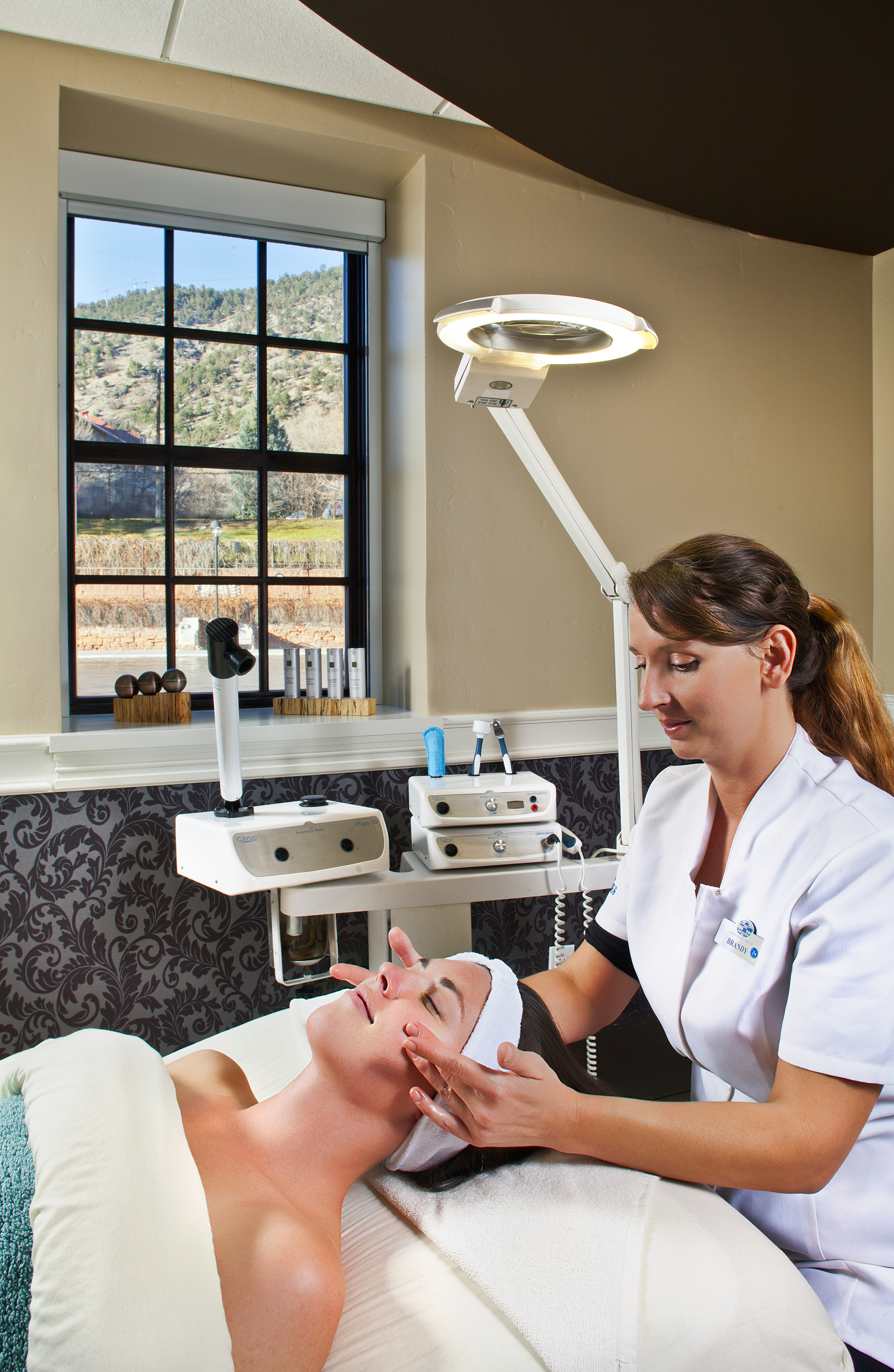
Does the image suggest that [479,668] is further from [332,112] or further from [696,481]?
[332,112]

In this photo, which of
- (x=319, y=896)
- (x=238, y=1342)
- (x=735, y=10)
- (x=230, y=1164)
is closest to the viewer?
(x=238, y=1342)

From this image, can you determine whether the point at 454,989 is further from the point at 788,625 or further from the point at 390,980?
the point at 788,625

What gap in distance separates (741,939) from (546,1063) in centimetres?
29

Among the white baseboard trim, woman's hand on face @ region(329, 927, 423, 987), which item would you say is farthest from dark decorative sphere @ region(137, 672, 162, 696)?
woman's hand on face @ region(329, 927, 423, 987)

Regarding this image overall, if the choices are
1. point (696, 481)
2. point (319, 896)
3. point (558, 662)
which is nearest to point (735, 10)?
point (696, 481)

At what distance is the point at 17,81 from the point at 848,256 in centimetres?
234

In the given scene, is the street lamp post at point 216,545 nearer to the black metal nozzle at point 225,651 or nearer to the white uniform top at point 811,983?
the black metal nozzle at point 225,651

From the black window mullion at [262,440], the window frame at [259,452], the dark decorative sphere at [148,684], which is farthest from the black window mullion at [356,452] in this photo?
the dark decorative sphere at [148,684]

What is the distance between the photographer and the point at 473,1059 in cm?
118

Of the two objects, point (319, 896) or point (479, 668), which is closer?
point (319, 896)

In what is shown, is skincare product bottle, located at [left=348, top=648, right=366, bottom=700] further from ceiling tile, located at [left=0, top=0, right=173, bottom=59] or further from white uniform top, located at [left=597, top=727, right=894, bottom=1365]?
ceiling tile, located at [left=0, top=0, right=173, bottom=59]

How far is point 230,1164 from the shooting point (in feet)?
3.82

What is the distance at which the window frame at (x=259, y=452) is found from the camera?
2.34 metres

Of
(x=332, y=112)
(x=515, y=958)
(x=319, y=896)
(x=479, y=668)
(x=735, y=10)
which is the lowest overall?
(x=515, y=958)
